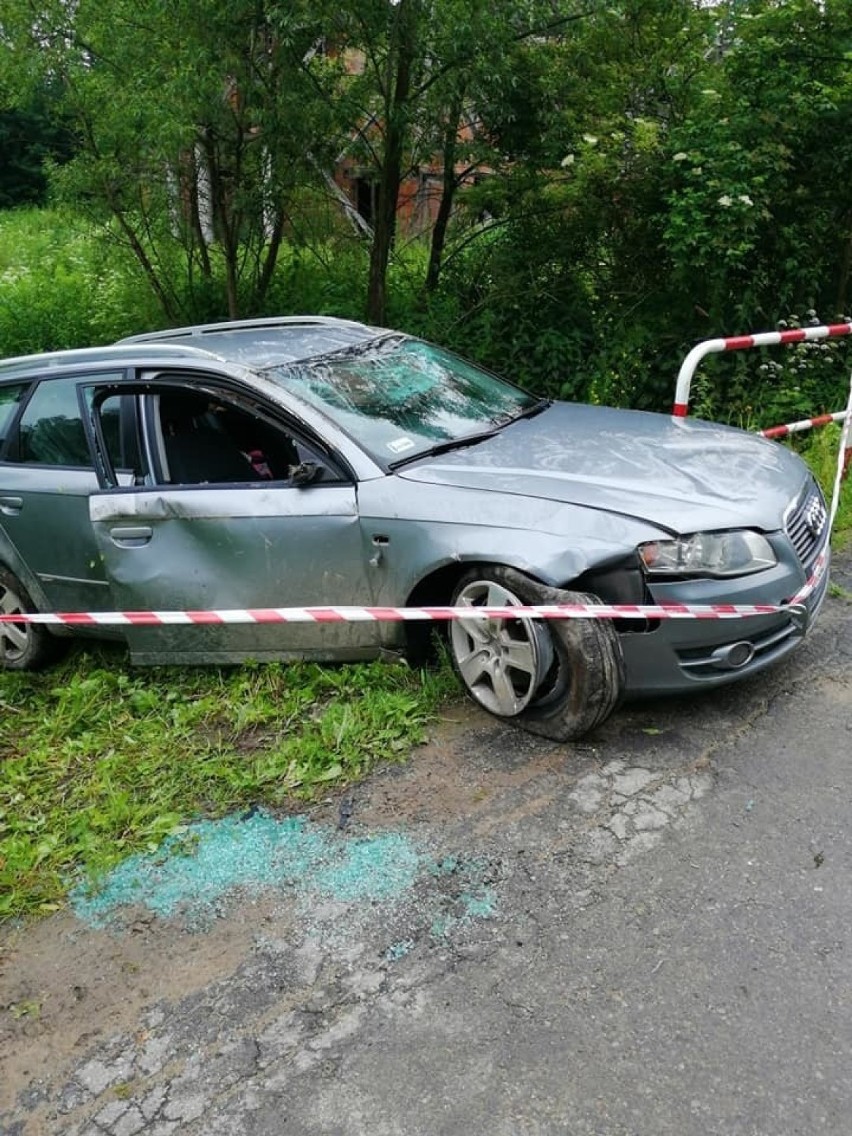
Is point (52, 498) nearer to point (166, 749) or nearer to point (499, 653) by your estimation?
point (166, 749)

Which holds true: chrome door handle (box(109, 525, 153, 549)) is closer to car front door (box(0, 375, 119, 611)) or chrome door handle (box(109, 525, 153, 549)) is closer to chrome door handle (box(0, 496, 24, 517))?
car front door (box(0, 375, 119, 611))

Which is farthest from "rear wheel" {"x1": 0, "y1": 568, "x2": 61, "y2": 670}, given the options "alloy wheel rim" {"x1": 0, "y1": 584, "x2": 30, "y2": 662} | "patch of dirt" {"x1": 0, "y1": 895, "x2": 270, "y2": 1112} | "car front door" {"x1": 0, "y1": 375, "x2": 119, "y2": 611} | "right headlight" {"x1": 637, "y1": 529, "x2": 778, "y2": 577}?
"right headlight" {"x1": 637, "y1": 529, "x2": 778, "y2": 577}

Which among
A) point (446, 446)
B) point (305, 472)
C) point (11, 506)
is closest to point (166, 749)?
point (305, 472)

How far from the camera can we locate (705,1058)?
2311 millimetres

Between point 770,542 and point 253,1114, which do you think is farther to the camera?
point 770,542

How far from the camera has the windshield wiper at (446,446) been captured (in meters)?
3.98

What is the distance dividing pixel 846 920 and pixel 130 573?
3.15 metres

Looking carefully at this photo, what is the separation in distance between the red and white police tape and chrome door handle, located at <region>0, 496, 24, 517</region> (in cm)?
52

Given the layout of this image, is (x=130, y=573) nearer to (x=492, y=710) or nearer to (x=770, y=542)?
(x=492, y=710)

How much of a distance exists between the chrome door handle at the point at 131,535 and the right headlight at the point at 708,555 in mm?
2165

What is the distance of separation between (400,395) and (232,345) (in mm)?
877

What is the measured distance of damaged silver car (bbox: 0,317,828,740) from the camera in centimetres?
351

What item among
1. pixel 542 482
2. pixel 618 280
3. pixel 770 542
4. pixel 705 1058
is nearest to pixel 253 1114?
pixel 705 1058

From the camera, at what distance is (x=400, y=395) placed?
4.45 m
